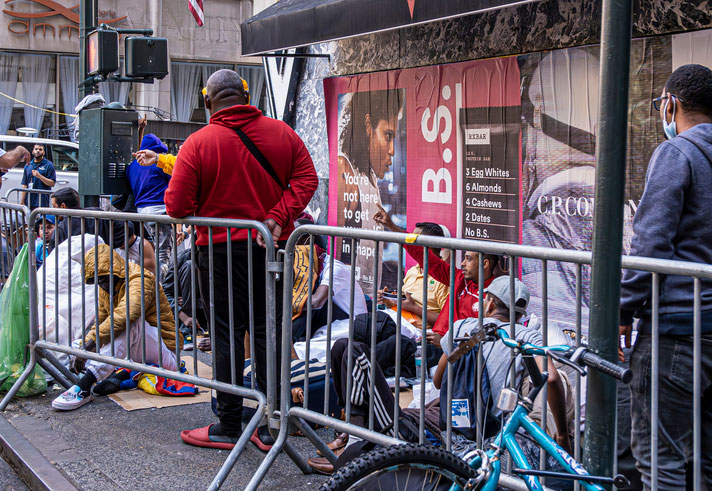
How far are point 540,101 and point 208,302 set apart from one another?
3.22 meters

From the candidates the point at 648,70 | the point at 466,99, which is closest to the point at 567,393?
the point at 648,70

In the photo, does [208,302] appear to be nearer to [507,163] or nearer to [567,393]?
[567,393]

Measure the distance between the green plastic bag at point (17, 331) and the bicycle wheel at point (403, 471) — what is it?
4.10 metres

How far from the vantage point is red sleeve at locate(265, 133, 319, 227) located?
4708 millimetres

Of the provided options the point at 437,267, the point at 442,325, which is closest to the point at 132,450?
the point at 442,325

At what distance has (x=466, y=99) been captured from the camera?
743cm

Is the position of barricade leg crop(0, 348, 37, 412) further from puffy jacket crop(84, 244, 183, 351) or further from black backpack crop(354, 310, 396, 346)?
black backpack crop(354, 310, 396, 346)

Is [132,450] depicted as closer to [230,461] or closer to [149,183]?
[230,461]

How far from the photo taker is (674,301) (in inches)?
115

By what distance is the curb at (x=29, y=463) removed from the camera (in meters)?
4.32

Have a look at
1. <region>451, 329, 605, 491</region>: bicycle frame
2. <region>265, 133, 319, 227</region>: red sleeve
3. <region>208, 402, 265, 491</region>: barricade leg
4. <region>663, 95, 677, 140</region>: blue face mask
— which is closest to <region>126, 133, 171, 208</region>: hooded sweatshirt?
<region>265, 133, 319, 227</region>: red sleeve

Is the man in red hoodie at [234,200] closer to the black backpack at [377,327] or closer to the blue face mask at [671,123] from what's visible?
the black backpack at [377,327]

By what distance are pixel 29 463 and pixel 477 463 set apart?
9.73 ft

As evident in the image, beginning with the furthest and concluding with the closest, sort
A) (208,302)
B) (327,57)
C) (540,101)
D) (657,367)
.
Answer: (327,57) < (540,101) < (208,302) < (657,367)
